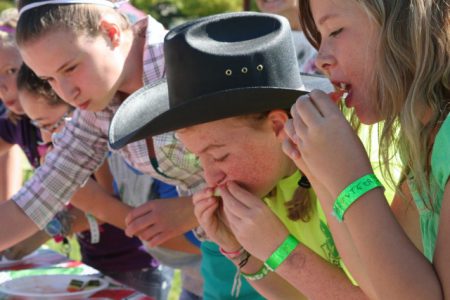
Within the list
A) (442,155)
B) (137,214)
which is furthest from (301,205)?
(137,214)

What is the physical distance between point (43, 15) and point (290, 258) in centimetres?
129

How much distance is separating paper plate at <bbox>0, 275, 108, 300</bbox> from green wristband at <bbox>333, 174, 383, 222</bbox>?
1.23 meters

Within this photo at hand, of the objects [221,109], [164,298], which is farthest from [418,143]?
[164,298]

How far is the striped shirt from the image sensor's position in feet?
8.61

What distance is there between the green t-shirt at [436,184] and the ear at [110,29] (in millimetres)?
1383

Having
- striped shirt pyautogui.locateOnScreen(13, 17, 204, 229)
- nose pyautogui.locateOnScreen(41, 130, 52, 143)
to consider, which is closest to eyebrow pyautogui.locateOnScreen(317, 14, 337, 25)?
striped shirt pyautogui.locateOnScreen(13, 17, 204, 229)

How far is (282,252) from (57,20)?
1.23 metres

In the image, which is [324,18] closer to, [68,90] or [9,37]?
[68,90]

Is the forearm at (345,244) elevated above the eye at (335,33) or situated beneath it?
situated beneath

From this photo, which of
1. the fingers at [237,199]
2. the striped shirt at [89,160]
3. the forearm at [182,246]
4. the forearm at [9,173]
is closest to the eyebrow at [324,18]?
the fingers at [237,199]

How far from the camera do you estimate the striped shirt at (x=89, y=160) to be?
2623 mm

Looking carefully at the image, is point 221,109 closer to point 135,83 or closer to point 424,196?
point 424,196

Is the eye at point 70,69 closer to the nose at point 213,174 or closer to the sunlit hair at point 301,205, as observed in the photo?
the nose at point 213,174

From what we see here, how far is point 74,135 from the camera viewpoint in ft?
9.20
